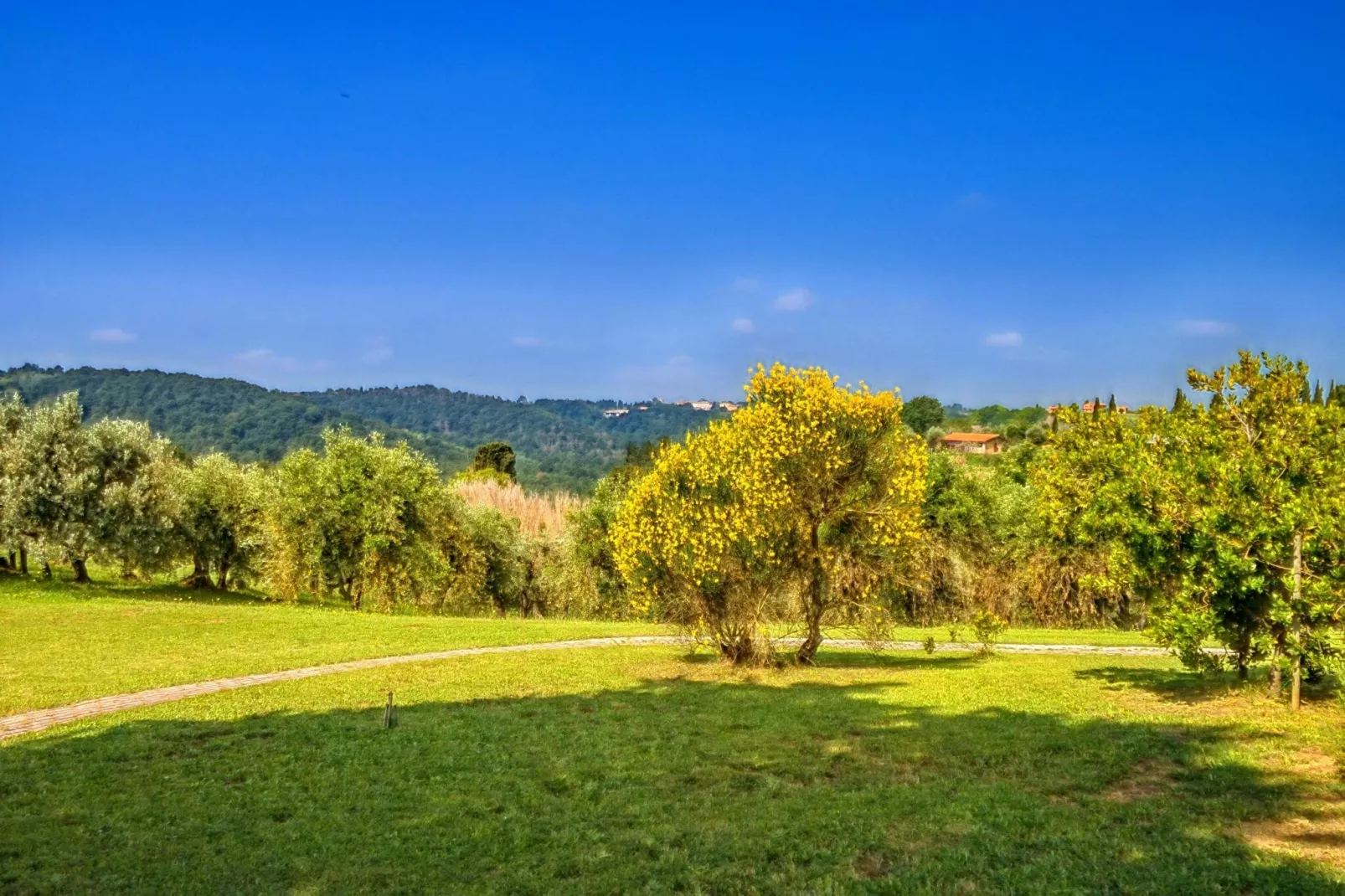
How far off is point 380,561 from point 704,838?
115 feet

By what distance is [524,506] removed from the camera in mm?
69062

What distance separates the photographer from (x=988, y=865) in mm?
8234

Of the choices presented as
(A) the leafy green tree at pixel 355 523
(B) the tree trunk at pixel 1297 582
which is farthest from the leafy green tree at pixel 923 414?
(B) the tree trunk at pixel 1297 582

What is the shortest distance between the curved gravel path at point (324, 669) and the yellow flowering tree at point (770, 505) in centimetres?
596

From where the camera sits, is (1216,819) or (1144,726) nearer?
(1216,819)

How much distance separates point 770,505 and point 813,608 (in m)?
3.34

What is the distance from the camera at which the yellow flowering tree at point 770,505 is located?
19656mm

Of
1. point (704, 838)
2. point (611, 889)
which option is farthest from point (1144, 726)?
point (611, 889)

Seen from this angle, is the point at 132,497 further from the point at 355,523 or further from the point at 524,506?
the point at 524,506

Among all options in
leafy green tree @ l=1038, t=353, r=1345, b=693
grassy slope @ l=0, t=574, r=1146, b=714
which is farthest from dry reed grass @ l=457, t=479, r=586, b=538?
leafy green tree @ l=1038, t=353, r=1345, b=693

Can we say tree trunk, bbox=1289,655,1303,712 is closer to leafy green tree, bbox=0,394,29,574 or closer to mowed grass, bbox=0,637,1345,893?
mowed grass, bbox=0,637,1345,893

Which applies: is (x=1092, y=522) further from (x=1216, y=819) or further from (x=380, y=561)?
(x=380, y=561)

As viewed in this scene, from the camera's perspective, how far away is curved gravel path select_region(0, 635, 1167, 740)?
596 inches

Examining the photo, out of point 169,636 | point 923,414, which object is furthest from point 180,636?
point 923,414
